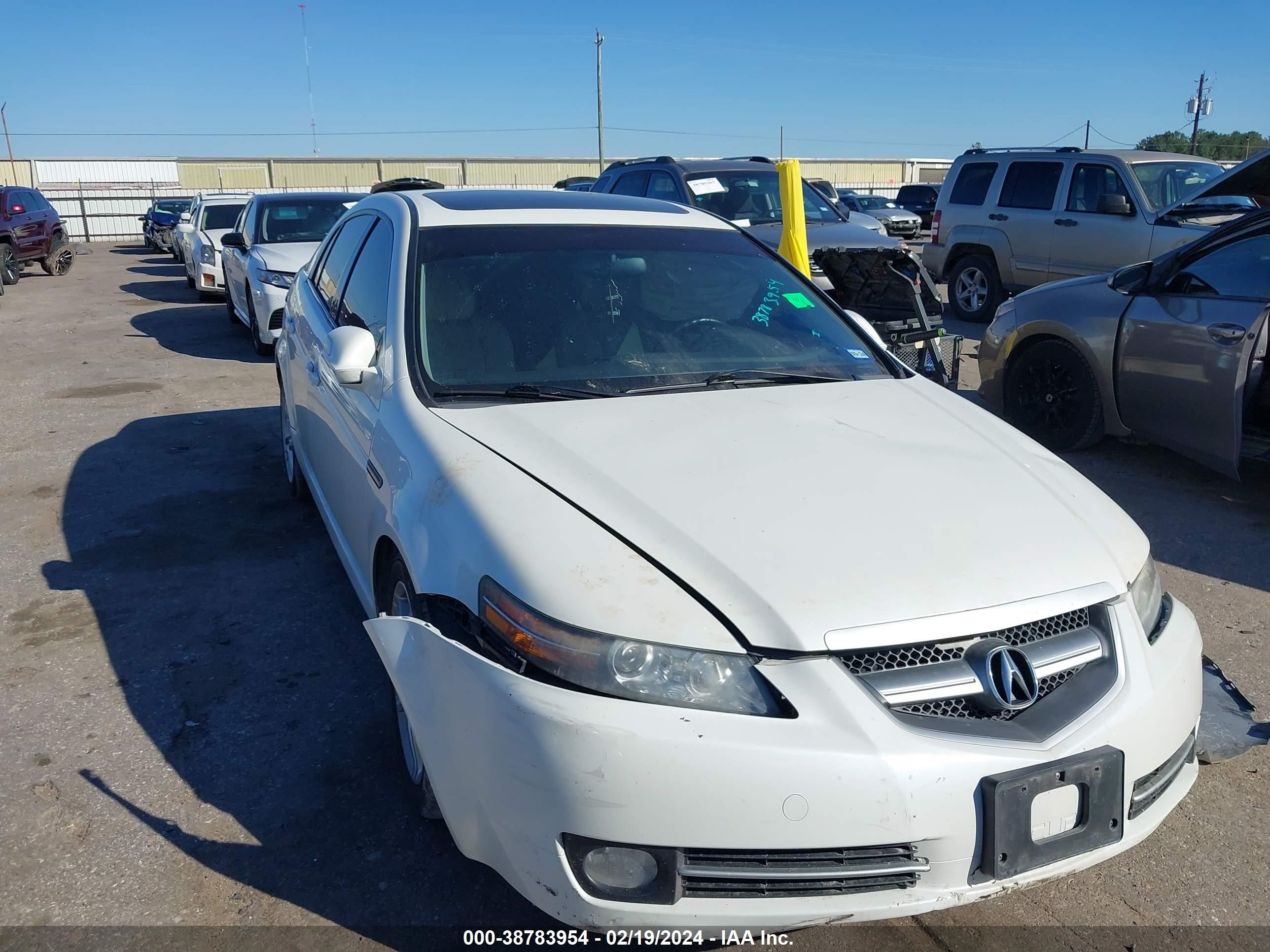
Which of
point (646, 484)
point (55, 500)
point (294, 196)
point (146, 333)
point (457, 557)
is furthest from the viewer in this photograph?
point (146, 333)

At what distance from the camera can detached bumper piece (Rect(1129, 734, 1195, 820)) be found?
228 cm

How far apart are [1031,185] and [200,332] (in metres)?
→ 10.3

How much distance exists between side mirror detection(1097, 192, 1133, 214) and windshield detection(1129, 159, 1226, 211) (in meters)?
0.35

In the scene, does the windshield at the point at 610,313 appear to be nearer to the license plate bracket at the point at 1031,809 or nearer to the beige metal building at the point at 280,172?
the license plate bracket at the point at 1031,809

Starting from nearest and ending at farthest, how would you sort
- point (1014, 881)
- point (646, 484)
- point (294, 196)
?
point (1014, 881)
point (646, 484)
point (294, 196)

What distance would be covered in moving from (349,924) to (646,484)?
4.27 ft

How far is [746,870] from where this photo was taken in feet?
6.61

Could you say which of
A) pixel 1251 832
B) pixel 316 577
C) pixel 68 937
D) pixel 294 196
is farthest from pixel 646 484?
pixel 294 196

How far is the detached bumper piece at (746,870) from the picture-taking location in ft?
6.59

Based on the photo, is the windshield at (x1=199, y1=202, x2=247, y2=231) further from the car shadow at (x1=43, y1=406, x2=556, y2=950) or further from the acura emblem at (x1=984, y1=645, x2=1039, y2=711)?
the acura emblem at (x1=984, y1=645, x2=1039, y2=711)

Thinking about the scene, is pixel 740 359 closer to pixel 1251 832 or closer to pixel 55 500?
pixel 1251 832

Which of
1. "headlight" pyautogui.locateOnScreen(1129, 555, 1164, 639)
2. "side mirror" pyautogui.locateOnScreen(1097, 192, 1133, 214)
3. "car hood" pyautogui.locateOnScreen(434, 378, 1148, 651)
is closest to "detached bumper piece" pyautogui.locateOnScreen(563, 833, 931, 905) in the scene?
"car hood" pyautogui.locateOnScreen(434, 378, 1148, 651)

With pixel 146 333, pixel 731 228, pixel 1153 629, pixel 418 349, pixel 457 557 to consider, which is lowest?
pixel 146 333

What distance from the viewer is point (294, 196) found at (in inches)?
464
